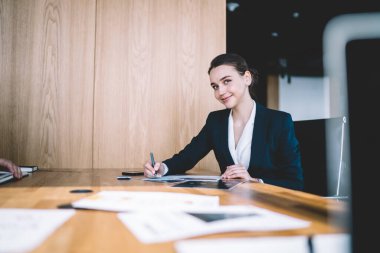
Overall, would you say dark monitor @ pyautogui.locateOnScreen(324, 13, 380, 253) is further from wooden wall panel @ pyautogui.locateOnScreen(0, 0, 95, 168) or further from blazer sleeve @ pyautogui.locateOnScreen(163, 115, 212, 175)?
wooden wall panel @ pyautogui.locateOnScreen(0, 0, 95, 168)

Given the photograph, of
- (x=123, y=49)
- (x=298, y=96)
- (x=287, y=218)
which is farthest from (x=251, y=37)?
(x=287, y=218)

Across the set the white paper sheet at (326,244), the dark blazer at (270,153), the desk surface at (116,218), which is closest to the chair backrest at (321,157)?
the dark blazer at (270,153)

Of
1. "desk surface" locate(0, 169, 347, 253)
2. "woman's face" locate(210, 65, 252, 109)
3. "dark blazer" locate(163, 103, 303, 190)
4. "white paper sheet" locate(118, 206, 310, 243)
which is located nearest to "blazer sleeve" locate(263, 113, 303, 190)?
"dark blazer" locate(163, 103, 303, 190)

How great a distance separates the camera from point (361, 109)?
0.32m

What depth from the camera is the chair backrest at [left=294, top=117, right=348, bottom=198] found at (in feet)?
5.41

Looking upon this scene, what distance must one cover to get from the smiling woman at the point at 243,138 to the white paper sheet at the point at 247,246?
0.90m

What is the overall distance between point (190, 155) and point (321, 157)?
746 mm

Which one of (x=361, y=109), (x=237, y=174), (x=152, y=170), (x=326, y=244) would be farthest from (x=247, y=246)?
(x=152, y=170)

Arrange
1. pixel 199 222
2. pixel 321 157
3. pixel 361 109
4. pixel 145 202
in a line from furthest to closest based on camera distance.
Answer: pixel 321 157 → pixel 145 202 → pixel 199 222 → pixel 361 109

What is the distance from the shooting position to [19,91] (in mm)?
2207

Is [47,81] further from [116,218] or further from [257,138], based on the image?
[116,218]

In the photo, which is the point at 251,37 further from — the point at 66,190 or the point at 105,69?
the point at 66,190

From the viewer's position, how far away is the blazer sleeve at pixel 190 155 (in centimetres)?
172

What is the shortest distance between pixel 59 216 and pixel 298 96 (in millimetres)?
9148
